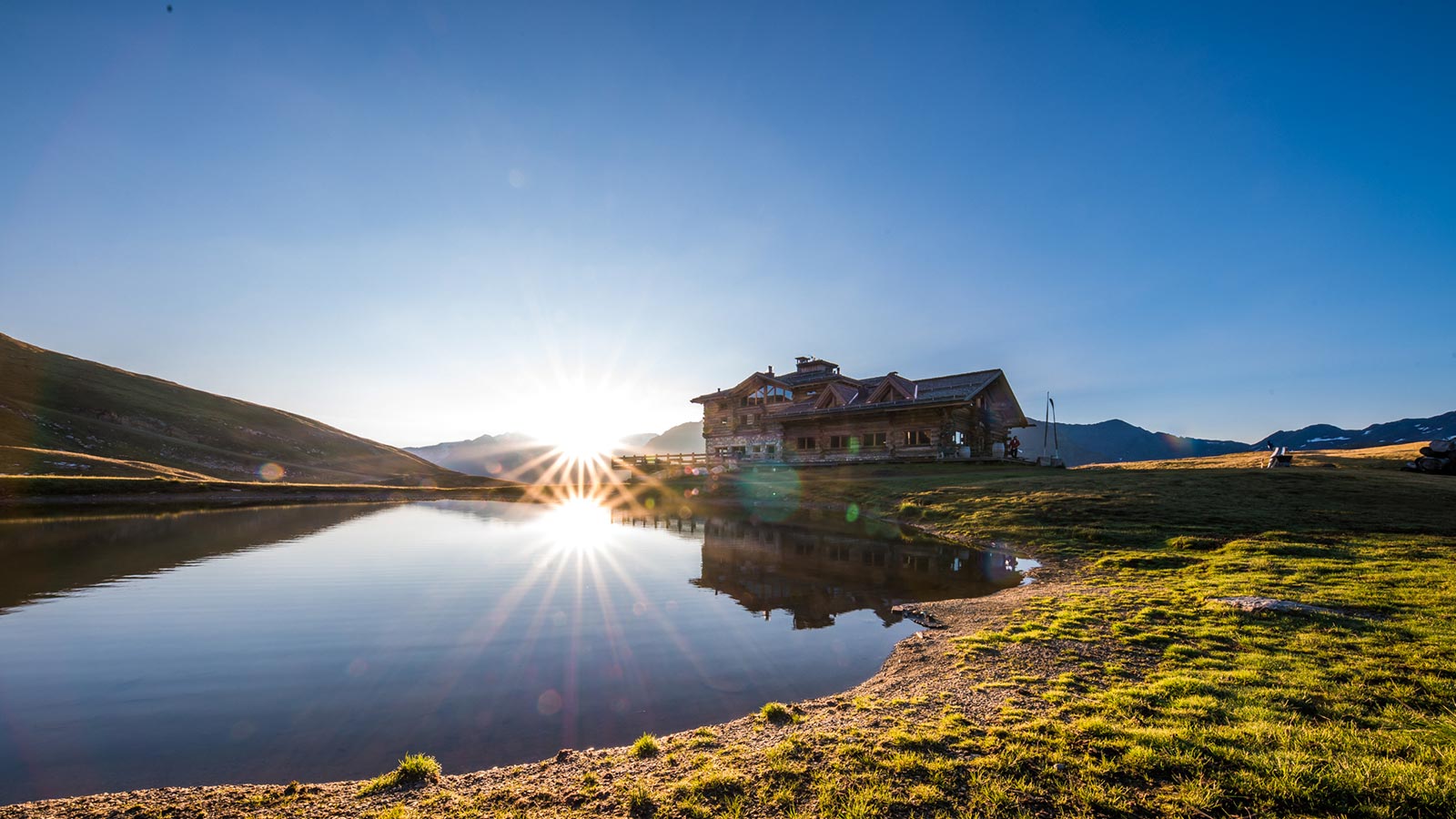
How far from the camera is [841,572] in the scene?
17547 millimetres

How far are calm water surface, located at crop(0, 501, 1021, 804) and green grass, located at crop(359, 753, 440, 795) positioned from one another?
1.74 ft

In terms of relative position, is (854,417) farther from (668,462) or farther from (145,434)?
(145,434)

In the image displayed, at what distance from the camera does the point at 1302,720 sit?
5945mm

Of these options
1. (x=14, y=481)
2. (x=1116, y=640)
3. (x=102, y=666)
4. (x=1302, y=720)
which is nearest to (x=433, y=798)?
(x=102, y=666)

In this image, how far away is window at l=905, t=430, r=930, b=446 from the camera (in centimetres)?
4509

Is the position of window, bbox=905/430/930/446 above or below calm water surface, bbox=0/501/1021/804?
above

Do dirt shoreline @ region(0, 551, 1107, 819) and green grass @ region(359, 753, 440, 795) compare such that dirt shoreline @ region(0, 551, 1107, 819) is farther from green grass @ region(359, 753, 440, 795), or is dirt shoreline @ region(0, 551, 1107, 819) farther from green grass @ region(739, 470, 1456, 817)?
green grass @ region(739, 470, 1456, 817)

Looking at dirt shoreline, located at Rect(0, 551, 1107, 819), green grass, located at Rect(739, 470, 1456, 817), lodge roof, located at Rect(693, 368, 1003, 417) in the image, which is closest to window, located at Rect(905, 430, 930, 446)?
lodge roof, located at Rect(693, 368, 1003, 417)

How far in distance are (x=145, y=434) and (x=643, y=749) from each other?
102 meters

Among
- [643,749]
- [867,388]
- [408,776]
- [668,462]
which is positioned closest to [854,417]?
[867,388]

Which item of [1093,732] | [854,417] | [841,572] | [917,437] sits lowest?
[841,572]

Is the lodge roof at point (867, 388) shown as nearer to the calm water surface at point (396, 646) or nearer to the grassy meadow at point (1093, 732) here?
the calm water surface at point (396, 646)

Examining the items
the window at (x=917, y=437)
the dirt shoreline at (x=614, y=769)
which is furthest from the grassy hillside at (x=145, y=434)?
the window at (x=917, y=437)

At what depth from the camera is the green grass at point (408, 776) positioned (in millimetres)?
5641
